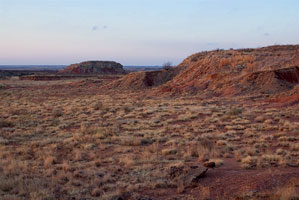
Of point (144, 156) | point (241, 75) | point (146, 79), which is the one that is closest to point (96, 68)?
point (146, 79)

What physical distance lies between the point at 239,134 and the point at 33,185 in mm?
9205

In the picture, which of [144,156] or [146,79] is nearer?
[144,156]

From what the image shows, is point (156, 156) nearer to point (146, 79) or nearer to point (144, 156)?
point (144, 156)

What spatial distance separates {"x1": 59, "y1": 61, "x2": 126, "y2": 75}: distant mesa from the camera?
124m

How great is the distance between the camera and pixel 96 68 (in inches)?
5002

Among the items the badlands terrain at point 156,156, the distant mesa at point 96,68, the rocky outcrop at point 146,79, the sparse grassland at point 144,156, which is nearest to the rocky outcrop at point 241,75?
the rocky outcrop at point 146,79

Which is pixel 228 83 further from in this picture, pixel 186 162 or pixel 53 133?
pixel 186 162

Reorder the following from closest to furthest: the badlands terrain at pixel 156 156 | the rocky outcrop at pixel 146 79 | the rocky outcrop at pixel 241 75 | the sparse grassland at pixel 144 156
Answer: the badlands terrain at pixel 156 156 < the sparse grassland at pixel 144 156 < the rocky outcrop at pixel 241 75 < the rocky outcrop at pixel 146 79

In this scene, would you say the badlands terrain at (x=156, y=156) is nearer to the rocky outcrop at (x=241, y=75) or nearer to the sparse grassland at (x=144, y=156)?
the sparse grassland at (x=144, y=156)

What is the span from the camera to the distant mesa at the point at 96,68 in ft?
408

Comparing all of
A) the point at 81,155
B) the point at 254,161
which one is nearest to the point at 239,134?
the point at 254,161

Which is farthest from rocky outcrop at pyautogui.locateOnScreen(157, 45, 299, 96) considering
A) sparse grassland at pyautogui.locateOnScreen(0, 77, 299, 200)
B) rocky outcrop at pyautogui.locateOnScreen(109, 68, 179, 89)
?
sparse grassland at pyautogui.locateOnScreen(0, 77, 299, 200)

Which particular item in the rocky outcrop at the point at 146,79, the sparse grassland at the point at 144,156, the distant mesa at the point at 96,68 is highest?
the distant mesa at the point at 96,68

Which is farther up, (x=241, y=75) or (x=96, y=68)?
(x=96, y=68)
